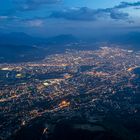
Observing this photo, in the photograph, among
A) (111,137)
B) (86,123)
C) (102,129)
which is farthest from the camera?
(86,123)

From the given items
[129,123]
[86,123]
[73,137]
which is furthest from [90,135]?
[129,123]

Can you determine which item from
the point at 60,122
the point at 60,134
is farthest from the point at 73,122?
the point at 60,134

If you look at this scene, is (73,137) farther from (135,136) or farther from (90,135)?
(135,136)

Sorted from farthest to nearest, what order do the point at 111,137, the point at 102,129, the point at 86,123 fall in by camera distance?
the point at 86,123
the point at 102,129
the point at 111,137

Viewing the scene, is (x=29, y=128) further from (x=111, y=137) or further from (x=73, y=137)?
(x=111, y=137)

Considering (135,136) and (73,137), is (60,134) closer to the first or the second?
(73,137)

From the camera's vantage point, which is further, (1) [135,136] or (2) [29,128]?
(2) [29,128]

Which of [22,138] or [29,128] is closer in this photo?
[22,138]
